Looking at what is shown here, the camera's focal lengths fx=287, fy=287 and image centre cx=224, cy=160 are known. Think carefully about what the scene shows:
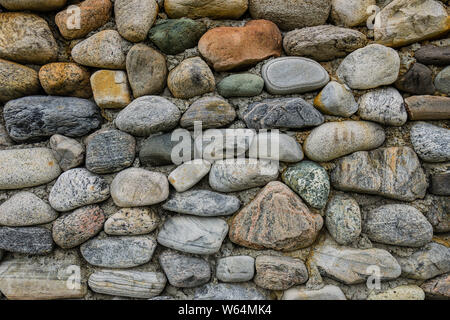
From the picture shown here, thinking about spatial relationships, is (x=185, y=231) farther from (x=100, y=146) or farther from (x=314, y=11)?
(x=314, y=11)

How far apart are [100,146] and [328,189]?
0.91 meters

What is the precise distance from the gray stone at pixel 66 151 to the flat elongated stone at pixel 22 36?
0.35 metres

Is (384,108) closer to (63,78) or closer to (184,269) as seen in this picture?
(184,269)

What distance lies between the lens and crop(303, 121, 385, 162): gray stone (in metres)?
1.10

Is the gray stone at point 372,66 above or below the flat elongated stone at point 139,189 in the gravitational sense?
above

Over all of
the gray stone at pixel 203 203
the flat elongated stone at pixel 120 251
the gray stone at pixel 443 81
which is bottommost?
the flat elongated stone at pixel 120 251

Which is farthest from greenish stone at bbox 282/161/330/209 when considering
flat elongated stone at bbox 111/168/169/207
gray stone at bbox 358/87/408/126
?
flat elongated stone at bbox 111/168/169/207

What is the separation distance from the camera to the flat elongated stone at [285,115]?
3.62 feet

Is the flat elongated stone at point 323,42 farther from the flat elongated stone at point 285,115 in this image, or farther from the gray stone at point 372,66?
the flat elongated stone at point 285,115

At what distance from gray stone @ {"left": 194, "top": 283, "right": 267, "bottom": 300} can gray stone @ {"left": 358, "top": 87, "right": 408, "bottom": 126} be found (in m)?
0.82

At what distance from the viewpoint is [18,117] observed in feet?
3.71

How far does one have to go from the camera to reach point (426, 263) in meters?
1.12

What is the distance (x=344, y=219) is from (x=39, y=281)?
1238mm

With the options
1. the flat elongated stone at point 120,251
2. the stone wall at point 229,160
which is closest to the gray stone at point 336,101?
the stone wall at point 229,160
